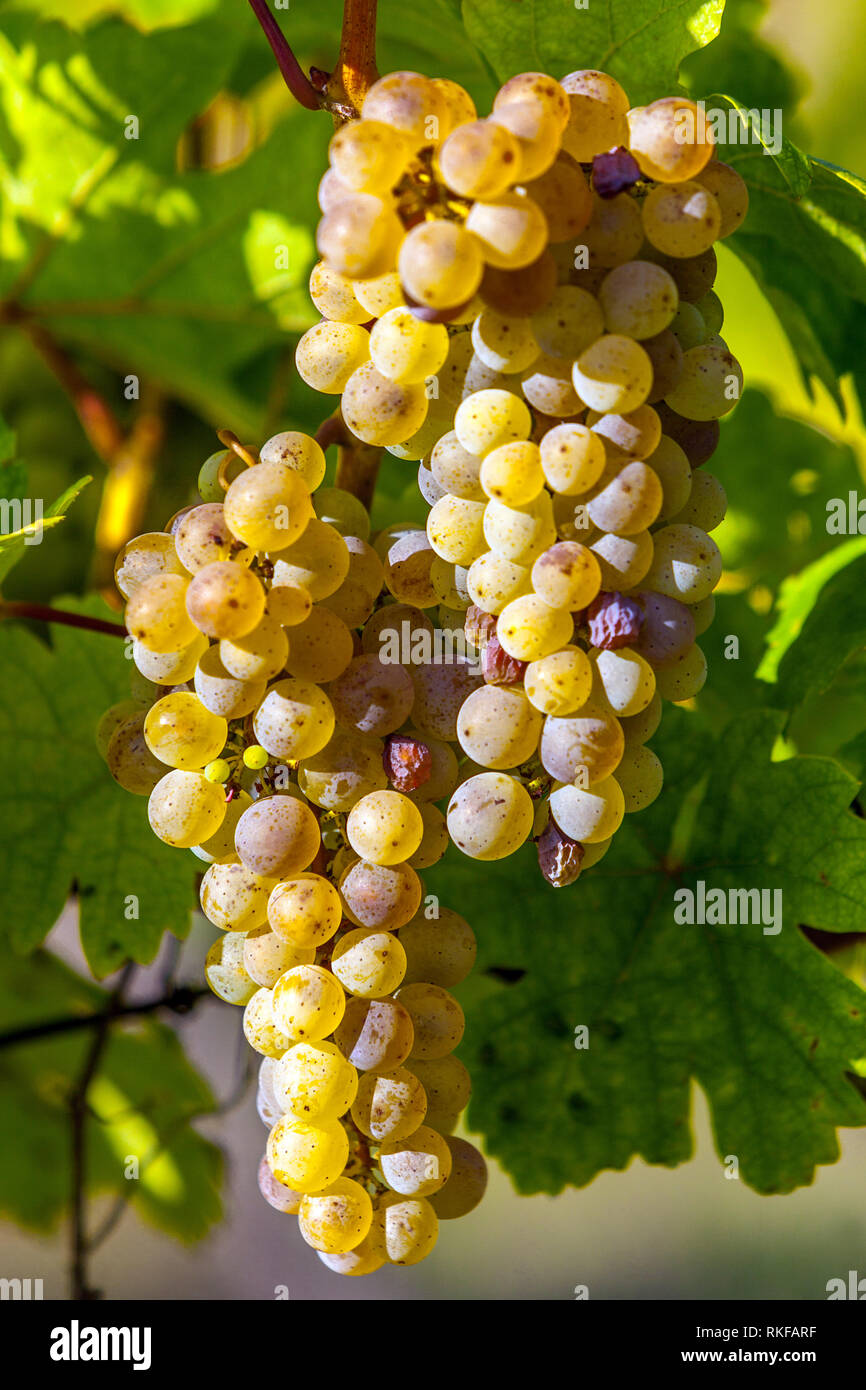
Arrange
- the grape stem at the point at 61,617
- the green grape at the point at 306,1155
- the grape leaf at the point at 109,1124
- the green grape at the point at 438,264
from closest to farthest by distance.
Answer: the green grape at the point at 438,264, the green grape at the point at 306,1155, the grape stem at the point at 61,617, the grape leaf at the point at 109,1124

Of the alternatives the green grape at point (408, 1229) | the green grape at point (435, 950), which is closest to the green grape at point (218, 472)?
the green grape at point (435, 950)

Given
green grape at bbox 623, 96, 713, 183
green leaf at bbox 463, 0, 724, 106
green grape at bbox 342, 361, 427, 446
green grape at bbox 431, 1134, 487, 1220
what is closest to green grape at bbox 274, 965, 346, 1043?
green grape at bbox 431, 1134, 487, 1220

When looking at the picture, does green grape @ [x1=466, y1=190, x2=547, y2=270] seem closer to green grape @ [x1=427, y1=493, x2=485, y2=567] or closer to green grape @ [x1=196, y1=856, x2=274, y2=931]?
green grape @ [x1=427, y1=493, x2=485, y2=567]

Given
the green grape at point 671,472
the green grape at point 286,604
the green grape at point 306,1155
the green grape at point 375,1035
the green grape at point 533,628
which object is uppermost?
the green grape at point 671,472

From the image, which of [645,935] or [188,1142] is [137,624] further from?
[188,1142]

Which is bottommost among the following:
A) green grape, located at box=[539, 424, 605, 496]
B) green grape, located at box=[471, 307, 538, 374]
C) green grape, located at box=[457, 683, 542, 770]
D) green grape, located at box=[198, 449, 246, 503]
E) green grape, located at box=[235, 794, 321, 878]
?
green grape, located at box=[235, 794, 321, 878]

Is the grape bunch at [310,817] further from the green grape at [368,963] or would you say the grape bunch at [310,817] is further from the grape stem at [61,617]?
the grape stem at [61,617]

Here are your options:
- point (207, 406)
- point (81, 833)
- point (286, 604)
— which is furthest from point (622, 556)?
point (207, 406)

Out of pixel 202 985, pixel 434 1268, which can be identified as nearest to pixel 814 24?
pixel 202 985
